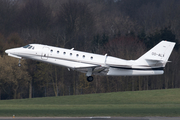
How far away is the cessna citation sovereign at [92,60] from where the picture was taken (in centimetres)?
4016

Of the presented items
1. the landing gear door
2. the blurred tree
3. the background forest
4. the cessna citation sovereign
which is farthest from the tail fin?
the blurred tree

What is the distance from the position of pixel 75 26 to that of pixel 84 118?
7361 centimetres

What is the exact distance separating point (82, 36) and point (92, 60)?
2392 inches

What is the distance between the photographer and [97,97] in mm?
59875

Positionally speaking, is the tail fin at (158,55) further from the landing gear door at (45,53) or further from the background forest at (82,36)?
the background forest at (82,36)

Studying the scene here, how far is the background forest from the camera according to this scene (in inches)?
2918

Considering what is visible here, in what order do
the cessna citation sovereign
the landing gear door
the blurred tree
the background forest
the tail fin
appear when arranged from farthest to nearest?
the background forest < the blurred tree < the tail fin < the landing gear door < the cessna citation sovereign

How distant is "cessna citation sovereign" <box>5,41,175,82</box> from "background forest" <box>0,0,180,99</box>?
30.9 metres

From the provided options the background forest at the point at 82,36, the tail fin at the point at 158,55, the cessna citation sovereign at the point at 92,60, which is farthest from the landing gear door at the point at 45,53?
the background forest at the point at 82,36

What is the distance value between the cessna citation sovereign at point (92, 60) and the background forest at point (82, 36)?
101ft

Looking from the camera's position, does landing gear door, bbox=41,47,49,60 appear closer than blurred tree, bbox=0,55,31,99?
Yes

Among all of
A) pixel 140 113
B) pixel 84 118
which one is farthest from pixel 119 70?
pixel 84 118

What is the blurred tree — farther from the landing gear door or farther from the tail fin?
the tail fin

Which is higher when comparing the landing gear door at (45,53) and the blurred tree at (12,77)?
the landing gear door at (45,53)
